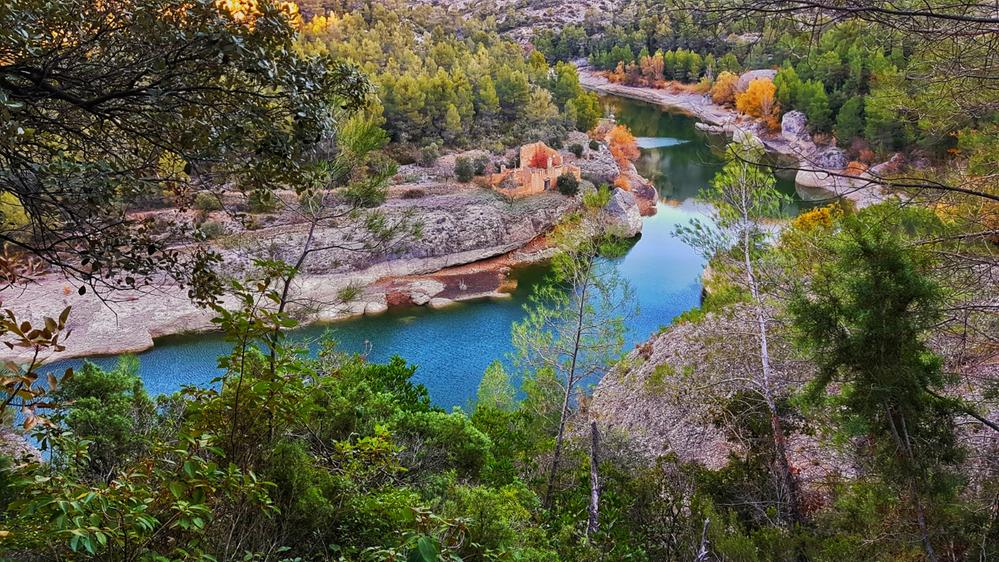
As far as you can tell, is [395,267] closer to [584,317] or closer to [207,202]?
[207,202]

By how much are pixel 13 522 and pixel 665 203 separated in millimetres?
27006

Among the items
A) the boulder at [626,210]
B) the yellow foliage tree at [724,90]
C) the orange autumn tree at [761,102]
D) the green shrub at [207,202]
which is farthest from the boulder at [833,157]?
the green shrub at [207,202]

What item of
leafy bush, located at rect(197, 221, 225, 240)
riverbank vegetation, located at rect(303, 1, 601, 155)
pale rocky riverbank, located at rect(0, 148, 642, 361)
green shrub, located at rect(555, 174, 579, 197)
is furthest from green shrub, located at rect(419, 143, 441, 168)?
leafy bush, located at rect(197, 221, 225, 240)

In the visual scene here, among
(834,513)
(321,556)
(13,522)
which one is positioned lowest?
(834,513)

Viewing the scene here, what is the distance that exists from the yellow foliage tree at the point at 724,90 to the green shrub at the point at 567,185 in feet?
53.6

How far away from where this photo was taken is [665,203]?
2714 cm

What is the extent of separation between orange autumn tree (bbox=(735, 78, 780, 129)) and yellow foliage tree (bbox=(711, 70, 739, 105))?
207 cm

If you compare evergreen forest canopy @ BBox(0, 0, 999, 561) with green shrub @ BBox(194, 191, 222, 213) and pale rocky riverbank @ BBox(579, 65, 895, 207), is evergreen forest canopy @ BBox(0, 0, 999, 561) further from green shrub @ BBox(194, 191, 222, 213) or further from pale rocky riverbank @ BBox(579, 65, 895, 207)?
pale rocky riverbank @ BBox(579, 65, 895, 207)

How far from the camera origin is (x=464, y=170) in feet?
83.0

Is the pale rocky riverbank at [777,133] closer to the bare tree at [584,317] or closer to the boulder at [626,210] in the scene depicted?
the boulder at [626,210]

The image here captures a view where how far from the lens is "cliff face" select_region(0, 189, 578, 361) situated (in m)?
15.6

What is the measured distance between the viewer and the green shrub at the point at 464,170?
2530 centimetres

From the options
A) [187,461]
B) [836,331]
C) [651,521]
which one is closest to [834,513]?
[651,521]

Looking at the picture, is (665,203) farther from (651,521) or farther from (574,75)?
(651,521)
